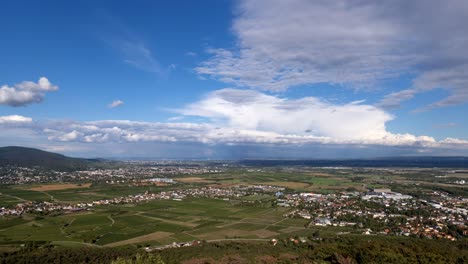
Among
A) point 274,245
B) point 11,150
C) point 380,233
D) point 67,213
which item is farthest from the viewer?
point 11,150

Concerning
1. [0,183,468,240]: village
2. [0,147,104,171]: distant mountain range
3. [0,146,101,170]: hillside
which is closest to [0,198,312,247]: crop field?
[0,183,468,240]: village

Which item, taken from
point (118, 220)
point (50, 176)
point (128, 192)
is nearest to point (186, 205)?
point (118, 220)

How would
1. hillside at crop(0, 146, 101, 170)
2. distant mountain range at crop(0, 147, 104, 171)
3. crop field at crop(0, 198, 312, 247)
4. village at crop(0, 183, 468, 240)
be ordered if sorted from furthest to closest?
hillside at crop(0, 146, 101, 170)
distant mountain range at crop(0, 147, 104, 171)
village at crop(0, 183, 468, 240)
crop field at crop(0, 198, 312, 247)

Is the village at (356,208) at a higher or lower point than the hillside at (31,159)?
lower

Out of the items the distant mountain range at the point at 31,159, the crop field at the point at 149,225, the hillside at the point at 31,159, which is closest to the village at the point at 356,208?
the crop field at the point at 149,225

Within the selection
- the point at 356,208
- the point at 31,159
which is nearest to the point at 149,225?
the point at 356,208

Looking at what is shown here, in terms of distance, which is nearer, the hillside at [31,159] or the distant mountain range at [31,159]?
the distant mountain range at [31,159]

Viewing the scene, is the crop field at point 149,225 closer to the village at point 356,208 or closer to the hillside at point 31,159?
the village at point 356,208

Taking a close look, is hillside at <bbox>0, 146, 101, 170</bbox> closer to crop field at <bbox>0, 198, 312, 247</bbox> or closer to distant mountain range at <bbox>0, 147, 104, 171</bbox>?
distant mountain range at <bbox>0, 147, 104, 171</bbox>

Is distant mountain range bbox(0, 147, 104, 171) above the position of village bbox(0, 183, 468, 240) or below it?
above

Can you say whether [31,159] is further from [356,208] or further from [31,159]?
[356,208]

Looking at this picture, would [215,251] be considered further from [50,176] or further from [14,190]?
[50,176]
